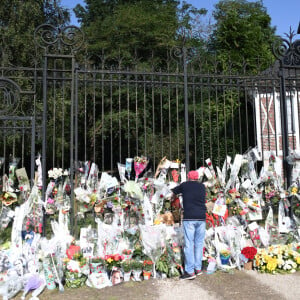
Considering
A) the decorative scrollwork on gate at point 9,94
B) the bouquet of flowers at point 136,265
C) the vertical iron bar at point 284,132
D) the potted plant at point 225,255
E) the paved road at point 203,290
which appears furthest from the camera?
the vertical iron bar at point 284,132

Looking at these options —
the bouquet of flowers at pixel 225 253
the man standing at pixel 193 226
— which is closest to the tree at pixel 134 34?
the man standing at pixel 193 226

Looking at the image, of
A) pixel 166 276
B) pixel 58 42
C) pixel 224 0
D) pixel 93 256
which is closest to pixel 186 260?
pixel 166 276

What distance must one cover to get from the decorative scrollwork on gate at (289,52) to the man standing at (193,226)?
2789 millimetres

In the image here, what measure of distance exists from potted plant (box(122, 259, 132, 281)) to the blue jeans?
2.17 feet

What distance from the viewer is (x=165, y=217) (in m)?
4.65

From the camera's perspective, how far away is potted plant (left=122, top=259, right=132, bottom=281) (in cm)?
383

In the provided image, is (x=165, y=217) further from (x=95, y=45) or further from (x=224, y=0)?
(x=224, y=0)

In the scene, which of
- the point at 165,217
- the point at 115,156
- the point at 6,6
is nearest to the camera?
the point at 165,217

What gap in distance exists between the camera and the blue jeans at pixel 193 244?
3.97 m

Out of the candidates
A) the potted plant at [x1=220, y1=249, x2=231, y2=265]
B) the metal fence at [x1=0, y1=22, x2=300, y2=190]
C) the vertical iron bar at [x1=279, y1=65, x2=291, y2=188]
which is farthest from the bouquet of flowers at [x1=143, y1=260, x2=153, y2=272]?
the vertical iron bar at [x1=279, y1=65, x2=291, y2=188]

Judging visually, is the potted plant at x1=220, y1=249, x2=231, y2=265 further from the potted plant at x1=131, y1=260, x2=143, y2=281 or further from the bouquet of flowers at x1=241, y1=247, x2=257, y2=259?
the potted plant at x1=131, y1=260, x2=143, y2=281

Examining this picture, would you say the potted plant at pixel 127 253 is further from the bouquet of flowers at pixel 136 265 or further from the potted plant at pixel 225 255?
the potted plant at pixel 225 255

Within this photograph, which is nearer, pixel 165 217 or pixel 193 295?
pixel 193 295

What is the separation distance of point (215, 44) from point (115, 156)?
761cm
